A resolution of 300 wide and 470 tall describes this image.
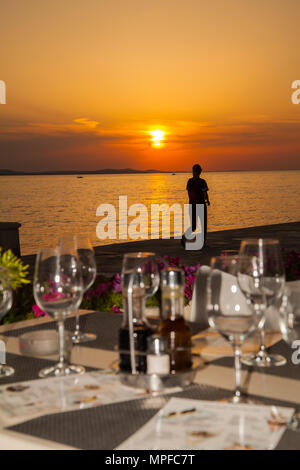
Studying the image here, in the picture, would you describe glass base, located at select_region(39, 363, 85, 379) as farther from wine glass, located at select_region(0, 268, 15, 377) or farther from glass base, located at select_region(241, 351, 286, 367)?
glass base, located at select_region(241, 351, 286, 367)

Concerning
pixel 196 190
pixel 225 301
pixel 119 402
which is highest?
pixel 196 190

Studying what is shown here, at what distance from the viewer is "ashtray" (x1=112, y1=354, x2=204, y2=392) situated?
1.43 m

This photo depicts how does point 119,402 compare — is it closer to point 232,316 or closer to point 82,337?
point 232,316

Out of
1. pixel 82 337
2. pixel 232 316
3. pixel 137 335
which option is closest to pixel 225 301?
pixel 232 316

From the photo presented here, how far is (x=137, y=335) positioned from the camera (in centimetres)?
151

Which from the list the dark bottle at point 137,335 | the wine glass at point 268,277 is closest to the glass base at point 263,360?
the wine glass at point 268,277

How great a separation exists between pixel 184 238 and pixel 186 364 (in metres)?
12.4

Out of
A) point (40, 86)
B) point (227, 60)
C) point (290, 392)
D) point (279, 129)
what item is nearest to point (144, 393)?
point (290, 392)

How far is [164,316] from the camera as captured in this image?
5.04 ft

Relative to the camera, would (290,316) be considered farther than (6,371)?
No

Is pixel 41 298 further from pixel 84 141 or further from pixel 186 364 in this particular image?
pixel 84 141

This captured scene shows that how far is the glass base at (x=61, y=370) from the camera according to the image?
1587 millimetres

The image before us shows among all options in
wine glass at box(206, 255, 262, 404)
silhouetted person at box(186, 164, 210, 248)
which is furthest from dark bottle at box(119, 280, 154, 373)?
silhouetted person at box(186, 164, 210, 248)

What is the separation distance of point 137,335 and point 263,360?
1.32 feet
